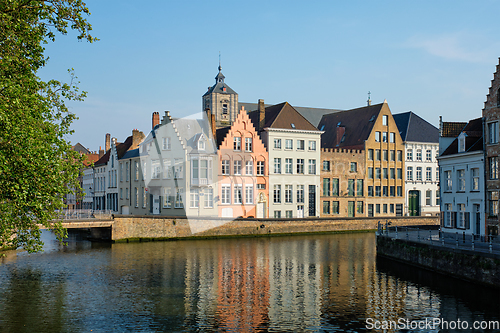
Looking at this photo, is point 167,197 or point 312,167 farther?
point 312,167

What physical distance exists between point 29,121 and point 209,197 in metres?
41.4

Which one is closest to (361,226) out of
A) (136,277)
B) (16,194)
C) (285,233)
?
(285,233)

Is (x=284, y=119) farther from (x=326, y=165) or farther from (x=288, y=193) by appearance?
(x=288, y=193)

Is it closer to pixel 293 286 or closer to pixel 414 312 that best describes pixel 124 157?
pixel 293 286

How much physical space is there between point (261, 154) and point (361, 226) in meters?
15.4

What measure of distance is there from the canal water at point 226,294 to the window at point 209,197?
1618cm

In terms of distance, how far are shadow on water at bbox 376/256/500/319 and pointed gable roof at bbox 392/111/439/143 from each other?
134 ft

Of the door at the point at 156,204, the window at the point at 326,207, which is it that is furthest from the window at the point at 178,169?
the window at the point at 326,207

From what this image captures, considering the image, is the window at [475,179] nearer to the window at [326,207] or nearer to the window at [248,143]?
the window at [248,143]

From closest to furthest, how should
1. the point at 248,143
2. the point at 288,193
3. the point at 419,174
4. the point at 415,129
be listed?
the point at 248,143 → the point at 288,193 → the point at 419,174 → the point at 415,129

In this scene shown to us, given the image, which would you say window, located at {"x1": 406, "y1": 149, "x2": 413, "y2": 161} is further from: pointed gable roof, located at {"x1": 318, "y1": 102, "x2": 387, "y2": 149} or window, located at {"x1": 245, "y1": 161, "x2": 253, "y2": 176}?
window, located at {"x1": 245, "y1": 161, "x2": 253, "y2": 176}

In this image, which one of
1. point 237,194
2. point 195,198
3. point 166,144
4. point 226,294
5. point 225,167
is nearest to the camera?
point 226,294

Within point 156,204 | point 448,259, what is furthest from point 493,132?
point 156,204

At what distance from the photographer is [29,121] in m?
16.1
